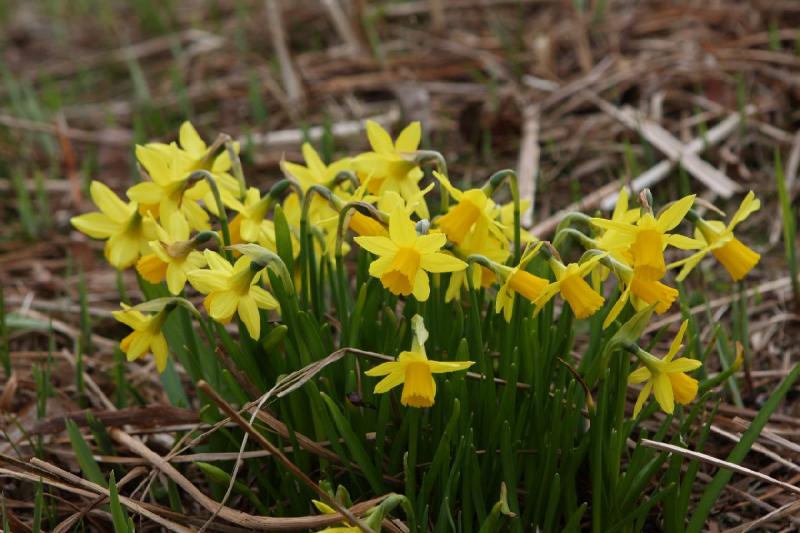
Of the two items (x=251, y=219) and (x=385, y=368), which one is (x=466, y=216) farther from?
(x=251, y=219)

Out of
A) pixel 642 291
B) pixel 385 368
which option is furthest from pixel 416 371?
pixel 642 291

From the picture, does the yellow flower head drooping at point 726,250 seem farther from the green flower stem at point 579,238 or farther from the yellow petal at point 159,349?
the yellow petal at point 159,349

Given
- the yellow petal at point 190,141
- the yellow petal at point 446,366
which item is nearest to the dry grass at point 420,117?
the yellow petal at point 446,366

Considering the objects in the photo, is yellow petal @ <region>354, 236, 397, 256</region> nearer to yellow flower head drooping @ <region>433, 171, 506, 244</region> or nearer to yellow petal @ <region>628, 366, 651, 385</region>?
yellow flower head drooping @ <region>433, 171, 506, 244</region>

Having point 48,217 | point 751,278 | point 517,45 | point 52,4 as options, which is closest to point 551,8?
point 517,45

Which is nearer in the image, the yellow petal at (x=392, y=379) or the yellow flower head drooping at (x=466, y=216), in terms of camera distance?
the yellow petal at (x=392, y=379)

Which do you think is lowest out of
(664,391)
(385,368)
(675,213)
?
(664,391)

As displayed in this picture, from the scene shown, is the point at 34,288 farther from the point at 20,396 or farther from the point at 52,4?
the point at 52,4
